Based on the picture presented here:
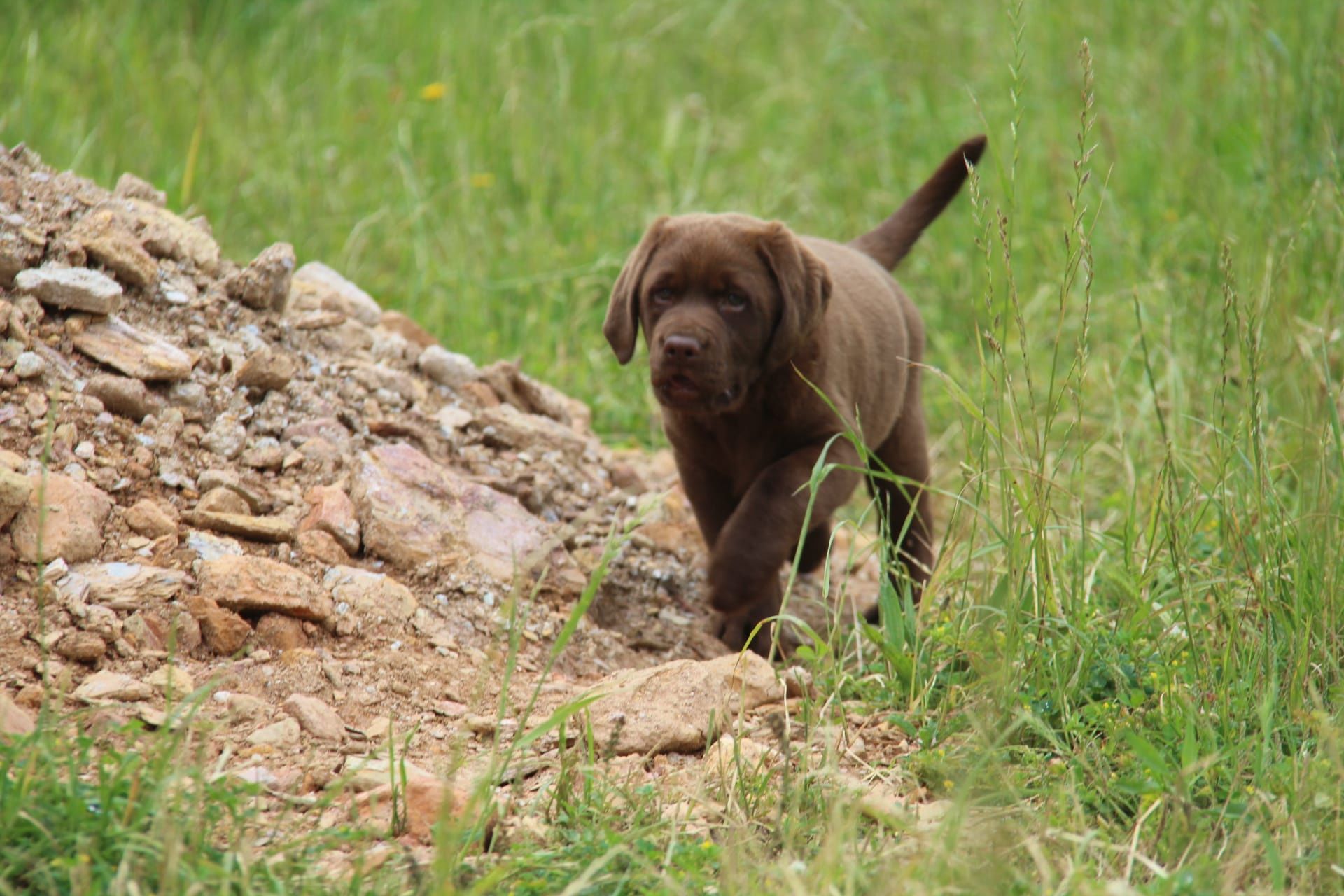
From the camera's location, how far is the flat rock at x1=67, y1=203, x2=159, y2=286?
3461 mm

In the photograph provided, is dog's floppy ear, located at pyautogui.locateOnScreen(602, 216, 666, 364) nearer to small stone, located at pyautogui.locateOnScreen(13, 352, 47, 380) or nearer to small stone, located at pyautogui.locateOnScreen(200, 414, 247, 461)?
small stone, located at pyautogui.locateOnScreen(200, 414, 247, 461)

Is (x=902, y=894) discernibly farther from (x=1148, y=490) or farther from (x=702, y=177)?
(x=702, y=177)

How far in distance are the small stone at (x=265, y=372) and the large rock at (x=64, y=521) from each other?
0.64m

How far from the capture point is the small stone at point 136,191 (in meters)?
3.94

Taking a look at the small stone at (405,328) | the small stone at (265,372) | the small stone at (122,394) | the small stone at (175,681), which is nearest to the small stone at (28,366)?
the small stone at (122,394)

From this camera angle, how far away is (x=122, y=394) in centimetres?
326

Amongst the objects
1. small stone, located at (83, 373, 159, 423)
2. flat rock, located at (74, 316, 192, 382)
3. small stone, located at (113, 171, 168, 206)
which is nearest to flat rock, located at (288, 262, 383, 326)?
small stone, located at (113, 171, 168, 206)

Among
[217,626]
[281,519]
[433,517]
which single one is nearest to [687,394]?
[433,517]

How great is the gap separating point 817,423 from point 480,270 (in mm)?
2507

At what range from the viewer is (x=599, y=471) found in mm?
4387

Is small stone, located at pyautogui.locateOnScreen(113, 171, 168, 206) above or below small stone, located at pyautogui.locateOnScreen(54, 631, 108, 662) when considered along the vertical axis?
above

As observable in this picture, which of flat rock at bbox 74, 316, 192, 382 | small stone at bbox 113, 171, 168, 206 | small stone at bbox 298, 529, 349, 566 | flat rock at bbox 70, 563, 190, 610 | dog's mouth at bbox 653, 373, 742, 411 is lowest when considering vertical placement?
small stone at bbox 298, 529, 349, 566

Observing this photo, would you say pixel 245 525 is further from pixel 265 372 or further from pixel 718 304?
pixel 718 304

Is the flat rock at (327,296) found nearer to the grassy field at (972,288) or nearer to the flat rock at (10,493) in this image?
the grassy field at (972,288)
